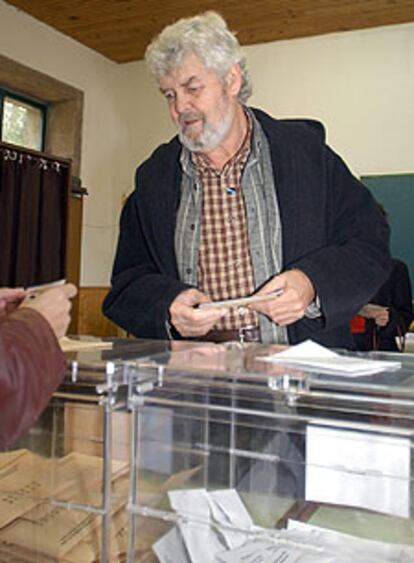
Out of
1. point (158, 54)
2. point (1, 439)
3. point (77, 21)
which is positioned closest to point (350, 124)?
point (77, 21)

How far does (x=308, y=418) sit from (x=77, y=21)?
163 inches

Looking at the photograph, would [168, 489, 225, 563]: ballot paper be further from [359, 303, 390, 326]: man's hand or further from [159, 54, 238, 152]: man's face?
[359, 303, 390, 326]: man's hand

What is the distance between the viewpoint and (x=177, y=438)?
88cm

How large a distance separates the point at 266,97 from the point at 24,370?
420 centimetres

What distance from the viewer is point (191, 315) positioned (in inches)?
49.3

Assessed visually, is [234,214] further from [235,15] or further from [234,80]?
[235,15]

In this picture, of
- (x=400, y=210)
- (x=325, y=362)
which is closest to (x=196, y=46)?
(x=325, y=362)

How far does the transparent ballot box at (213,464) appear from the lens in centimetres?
75

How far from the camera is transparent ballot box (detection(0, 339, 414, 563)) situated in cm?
75

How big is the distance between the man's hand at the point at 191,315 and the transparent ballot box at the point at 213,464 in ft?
0.88

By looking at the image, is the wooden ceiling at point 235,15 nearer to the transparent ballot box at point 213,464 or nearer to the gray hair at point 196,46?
the gray hair at point 196,46

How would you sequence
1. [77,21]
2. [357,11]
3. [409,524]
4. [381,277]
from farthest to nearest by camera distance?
[77,21] < [357,11] < [381,277] < [409,524]

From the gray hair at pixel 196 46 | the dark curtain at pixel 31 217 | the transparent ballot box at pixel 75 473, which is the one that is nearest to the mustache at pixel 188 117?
the gray hair at pixel 196 46

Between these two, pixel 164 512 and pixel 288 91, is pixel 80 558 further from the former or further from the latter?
pixel 288 91
